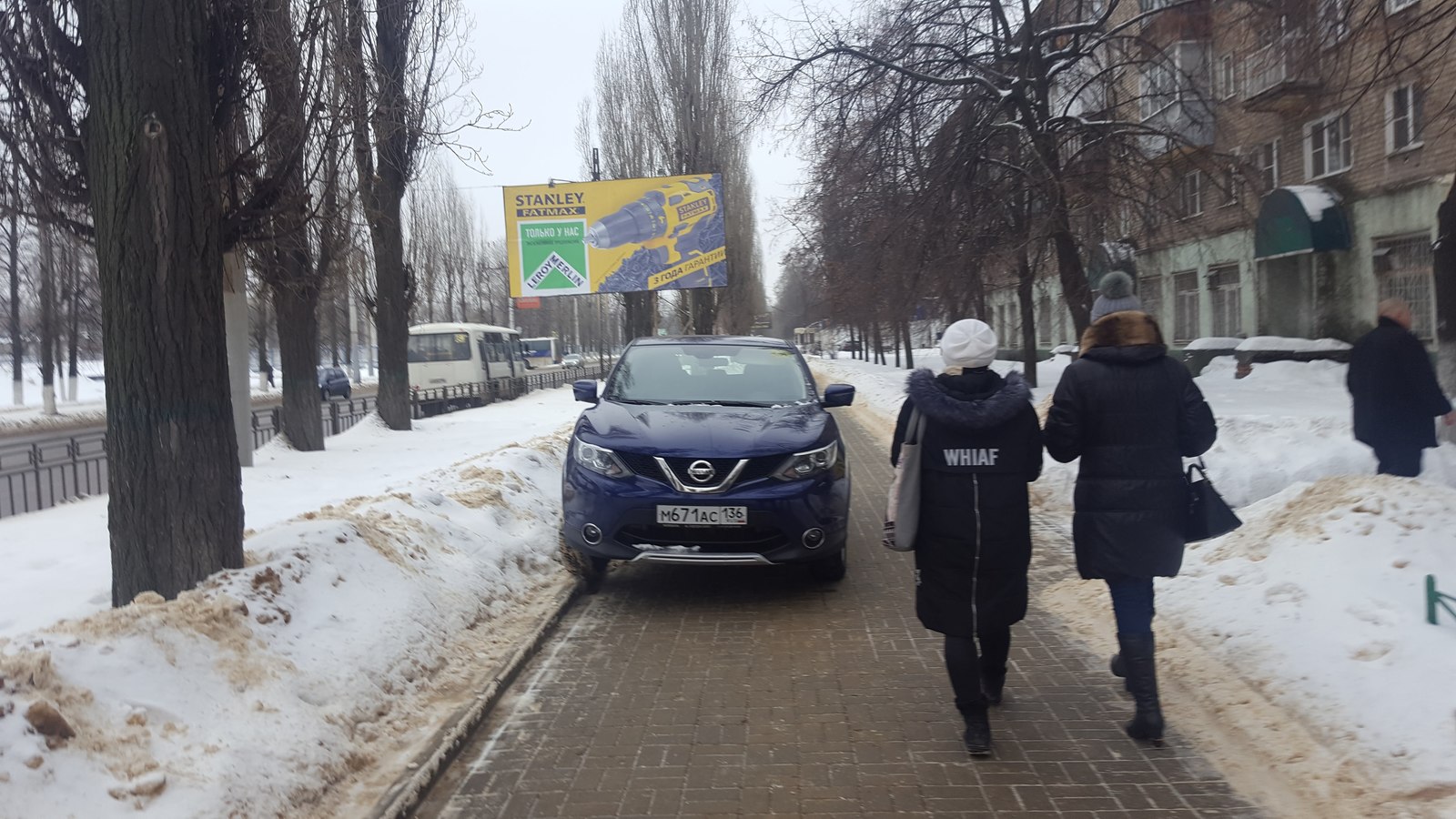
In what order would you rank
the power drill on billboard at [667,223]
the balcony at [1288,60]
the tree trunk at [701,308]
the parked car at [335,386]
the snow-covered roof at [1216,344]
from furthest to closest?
the parked car at [335,386]
the tree trunk at [701,308]
the power drill on billboard at [667,223]
the snow-covered roof at [1216,344]
the balcony at [1288,60]

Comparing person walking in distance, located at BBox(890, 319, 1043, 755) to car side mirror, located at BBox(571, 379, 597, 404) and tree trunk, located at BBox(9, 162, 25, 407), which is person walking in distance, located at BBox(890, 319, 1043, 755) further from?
tree trunk, located at BBox(9, 162, 25, 407)

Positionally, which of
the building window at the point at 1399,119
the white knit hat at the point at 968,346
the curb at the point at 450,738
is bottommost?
the curb at the point at 450,738

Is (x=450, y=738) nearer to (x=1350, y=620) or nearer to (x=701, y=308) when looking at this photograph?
(x=1350, y=620)

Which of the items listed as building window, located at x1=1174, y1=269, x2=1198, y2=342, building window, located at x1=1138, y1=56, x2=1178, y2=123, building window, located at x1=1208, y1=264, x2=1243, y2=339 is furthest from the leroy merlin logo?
building window, located at x1=1174, y1=269, x2=1198, y2=342

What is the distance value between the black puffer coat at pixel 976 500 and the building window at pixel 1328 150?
20659 millimetres

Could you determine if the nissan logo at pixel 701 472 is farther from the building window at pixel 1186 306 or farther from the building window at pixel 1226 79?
the building window at pixel 1186 306

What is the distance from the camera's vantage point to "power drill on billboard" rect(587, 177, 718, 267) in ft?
82.9

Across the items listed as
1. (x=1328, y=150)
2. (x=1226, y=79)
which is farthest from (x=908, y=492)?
(x=1328, y=150)

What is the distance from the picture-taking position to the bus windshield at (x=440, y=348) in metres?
33.9

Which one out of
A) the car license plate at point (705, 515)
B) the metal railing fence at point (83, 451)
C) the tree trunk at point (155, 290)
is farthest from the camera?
the metal railing fence at point (83, 451)

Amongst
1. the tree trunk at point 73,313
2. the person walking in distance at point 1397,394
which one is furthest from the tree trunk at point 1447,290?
the tree trunk at point 73,313

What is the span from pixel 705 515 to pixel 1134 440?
109 inches

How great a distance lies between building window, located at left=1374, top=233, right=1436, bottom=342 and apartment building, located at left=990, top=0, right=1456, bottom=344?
32 mm

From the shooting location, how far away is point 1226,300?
2698cm
